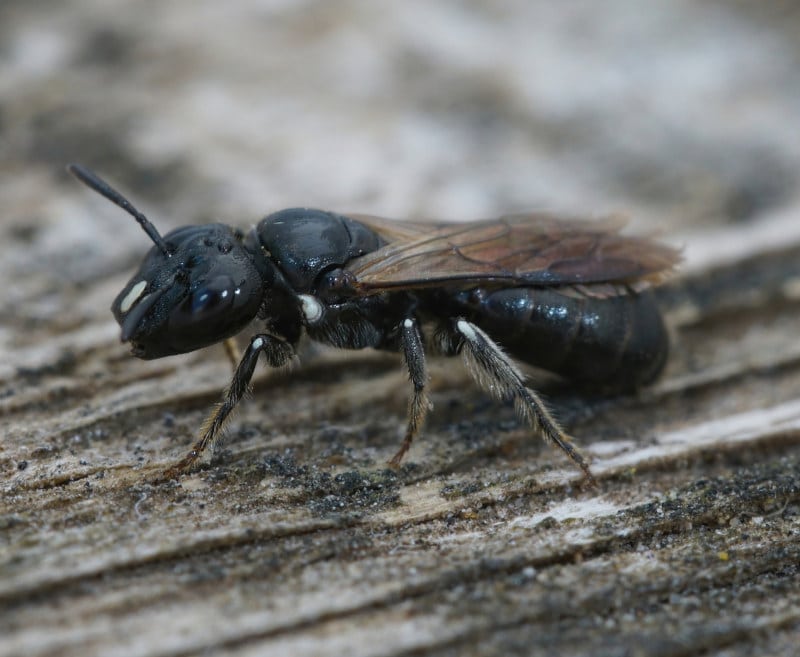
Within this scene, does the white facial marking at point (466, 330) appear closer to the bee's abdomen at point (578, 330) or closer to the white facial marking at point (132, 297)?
the bee's abdomen at point (578, 330)

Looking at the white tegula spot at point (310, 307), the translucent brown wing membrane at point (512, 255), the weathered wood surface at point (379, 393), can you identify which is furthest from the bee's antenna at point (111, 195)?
the translucent brown wing membrane at point (512, 255)

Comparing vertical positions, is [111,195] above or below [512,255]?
above

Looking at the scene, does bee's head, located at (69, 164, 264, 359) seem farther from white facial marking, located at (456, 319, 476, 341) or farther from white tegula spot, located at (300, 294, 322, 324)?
white facial marking, located at (456, 319, 476, 341)

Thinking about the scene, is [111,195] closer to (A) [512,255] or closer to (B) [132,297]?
(B) [132,297]

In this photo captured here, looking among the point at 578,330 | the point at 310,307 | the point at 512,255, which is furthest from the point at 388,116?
the point at 578,330

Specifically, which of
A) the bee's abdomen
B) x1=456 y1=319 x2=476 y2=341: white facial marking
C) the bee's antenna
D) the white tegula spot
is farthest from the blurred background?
x1=456 y1=319 x2=476 y2=341: white facial marking

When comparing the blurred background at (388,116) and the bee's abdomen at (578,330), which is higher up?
the blurred background at (388,116)

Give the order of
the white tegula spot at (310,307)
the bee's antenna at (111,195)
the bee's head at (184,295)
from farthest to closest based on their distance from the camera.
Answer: the white tegula spot at (310,307)
the bee's antenna at (111,195)
the bee's head at (184,295)

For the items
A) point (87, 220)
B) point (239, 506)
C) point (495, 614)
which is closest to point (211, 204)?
point (87, 220)
